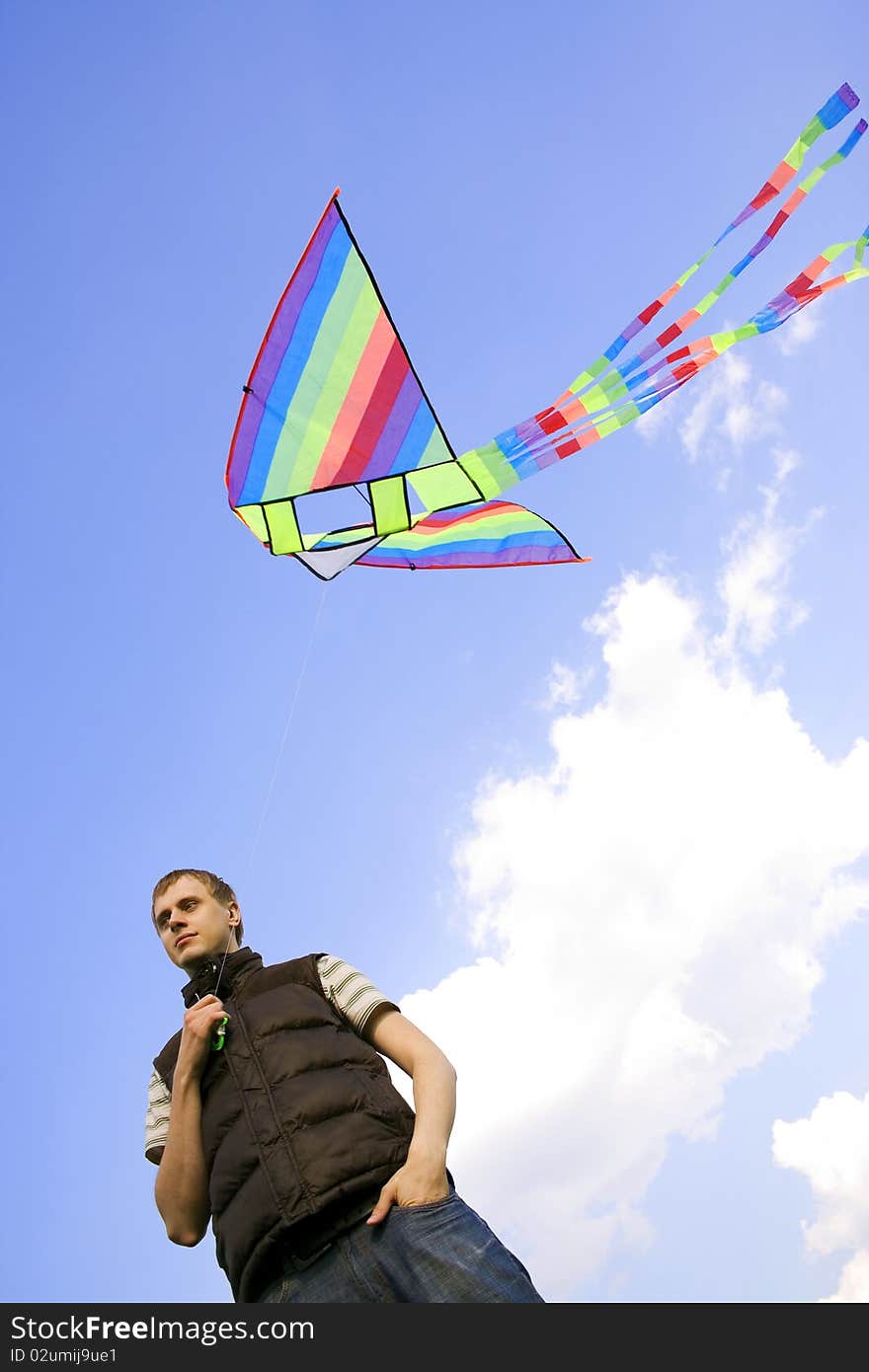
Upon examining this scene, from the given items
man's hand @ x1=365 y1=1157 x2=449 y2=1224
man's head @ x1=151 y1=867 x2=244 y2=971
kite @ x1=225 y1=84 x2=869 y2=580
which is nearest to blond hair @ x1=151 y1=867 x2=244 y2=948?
man's head @ x1=151 y1=867 x2=244 y2=971

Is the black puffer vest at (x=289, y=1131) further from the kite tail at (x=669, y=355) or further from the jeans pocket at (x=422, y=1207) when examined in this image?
the kite tail at (x=669, y=355)

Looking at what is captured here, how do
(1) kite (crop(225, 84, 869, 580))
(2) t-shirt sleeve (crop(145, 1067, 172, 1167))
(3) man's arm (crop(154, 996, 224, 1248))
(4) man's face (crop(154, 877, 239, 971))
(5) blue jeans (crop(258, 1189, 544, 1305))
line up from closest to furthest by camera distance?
(5) blue jeans (crop(258, 1189, 544, 1305)), (3) man's arm (crop(154, 996, 224, 1248)), (2) t-shirt sleeve (crop(145, 1067, 172, 1167)), (4) man's face (crop(154, 877, 239, 971)), (1) kite (crop(225, 84, 869, 580))

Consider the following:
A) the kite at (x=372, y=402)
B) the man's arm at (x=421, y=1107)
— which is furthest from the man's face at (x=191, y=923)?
the kite at (x=372, y=402)

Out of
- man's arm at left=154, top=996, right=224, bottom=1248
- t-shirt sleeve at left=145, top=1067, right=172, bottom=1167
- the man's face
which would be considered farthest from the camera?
the man's face

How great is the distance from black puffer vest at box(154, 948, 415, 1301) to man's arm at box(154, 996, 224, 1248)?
26 millimetres

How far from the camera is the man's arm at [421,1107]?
1.48 meters

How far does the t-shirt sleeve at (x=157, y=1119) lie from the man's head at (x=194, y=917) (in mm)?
243

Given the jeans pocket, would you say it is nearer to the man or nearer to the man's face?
the man

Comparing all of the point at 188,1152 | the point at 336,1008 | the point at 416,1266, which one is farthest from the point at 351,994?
the point at 416,1266

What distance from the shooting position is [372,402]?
10.2 ft

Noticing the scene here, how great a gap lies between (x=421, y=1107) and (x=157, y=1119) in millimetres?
585

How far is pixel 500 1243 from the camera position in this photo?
4.99ft

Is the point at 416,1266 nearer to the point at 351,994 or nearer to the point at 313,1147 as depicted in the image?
the point at 313,1147

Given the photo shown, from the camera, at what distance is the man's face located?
197 cm
